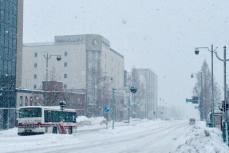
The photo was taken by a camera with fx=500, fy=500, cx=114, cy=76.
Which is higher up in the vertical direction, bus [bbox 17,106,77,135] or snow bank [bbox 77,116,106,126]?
bus [bbox 17,106,77,135]

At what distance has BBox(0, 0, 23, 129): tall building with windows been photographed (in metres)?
61.5

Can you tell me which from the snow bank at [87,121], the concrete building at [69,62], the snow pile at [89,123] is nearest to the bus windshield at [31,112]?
the snow pile at [89,123]

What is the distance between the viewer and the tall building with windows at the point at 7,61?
61.5m

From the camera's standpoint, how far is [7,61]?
A: 62875mm

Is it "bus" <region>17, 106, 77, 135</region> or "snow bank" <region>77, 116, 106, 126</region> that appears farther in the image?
"snow bank" <region>77, 116, 106, 126</region>

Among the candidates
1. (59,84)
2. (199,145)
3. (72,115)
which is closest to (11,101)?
(72,115)

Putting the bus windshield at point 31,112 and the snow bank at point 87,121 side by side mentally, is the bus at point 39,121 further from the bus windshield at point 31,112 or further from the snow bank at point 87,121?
the snow bank at point 87,121

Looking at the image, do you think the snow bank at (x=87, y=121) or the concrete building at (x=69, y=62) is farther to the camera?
the concrete building at (x=69, y=62)

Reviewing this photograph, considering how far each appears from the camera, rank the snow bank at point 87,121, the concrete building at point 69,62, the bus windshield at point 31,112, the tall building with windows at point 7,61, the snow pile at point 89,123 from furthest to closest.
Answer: the concrete building at point 69,62 → the snow bank at point 87,121 → the snow pile at point 89,123 → the tall building with windows at point 7,61 → the bus windshield at point 31,112

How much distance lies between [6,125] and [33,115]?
20750 millimetres

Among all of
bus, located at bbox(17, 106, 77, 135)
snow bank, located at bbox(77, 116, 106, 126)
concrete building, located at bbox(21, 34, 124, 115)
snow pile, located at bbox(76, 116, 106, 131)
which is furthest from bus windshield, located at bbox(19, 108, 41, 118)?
concrete building, located at bbox(21, 34, 124, 115)

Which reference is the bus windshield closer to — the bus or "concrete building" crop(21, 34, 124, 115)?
the bus

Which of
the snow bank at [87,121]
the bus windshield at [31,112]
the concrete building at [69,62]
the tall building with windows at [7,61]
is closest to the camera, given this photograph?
the bus windshield at [31,112]

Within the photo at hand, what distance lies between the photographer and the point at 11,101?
6328 centimetres
